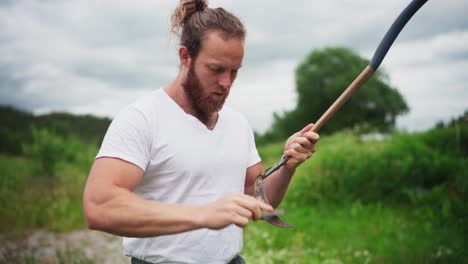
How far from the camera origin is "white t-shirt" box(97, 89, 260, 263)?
2086mm

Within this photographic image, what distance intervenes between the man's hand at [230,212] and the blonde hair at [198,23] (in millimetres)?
933

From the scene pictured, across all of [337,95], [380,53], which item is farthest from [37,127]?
[337,95]

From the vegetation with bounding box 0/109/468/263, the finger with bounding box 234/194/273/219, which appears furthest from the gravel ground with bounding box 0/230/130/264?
the finger with bounding box 234/194/273/219

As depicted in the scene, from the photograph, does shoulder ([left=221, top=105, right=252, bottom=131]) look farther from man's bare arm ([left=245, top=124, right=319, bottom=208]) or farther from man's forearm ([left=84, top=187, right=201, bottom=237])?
man's forearm ([left=84, top=187, right=201, bottom=237])

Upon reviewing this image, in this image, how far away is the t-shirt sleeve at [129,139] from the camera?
1958mm

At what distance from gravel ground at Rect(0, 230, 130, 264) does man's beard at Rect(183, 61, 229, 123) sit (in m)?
3.56

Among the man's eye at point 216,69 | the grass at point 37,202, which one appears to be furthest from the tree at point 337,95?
the man's eye at point 216,69

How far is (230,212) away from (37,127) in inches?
516

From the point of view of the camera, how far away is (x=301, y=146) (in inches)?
93.9

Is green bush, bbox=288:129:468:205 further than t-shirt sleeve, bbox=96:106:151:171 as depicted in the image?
Yes

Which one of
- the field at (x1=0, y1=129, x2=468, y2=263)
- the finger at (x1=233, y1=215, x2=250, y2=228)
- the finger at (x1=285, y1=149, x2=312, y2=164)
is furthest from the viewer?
the field at (x1=0, y1=129, x2=468, y2=263)

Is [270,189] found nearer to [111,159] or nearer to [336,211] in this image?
[111,159]

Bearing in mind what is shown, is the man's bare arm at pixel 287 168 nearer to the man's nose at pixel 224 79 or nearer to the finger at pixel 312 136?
the finger at pixel 312 136

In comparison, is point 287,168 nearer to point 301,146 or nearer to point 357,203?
point 301,146
